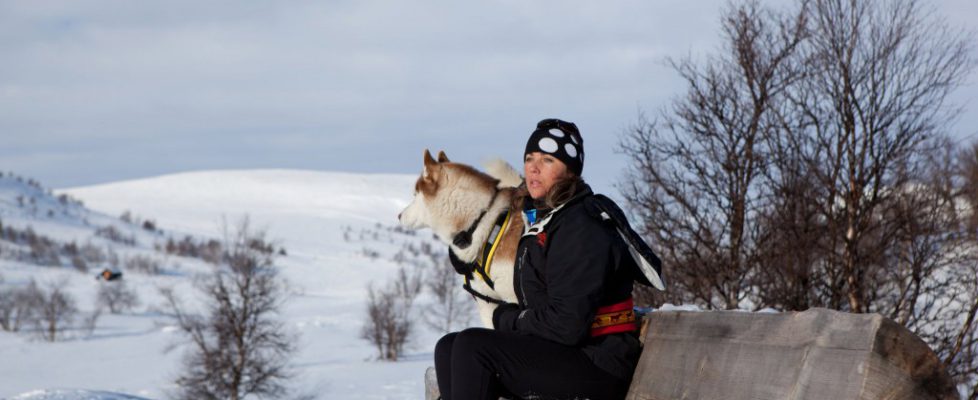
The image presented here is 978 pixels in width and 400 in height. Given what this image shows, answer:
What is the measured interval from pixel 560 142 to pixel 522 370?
107 cm

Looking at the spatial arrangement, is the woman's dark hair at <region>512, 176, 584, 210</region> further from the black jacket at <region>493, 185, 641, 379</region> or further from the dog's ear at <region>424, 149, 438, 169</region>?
the dog's ear at <region>424, 149, 438, 169</region>

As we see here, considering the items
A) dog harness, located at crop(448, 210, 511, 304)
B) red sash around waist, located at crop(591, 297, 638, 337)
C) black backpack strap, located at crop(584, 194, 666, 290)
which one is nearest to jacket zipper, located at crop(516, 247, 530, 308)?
red sash around waist, located at crop(591, 297, 638, 337)

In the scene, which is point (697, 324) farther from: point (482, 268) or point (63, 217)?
point (63, 217)

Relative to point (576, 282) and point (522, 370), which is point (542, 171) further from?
point (522, 370)

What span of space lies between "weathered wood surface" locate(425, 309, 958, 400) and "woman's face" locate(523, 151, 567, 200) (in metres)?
0.78

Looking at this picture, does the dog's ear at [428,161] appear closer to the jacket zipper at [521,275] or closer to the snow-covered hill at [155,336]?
the jacket zipper at [521,275]

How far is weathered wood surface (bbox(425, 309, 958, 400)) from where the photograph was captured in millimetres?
2467

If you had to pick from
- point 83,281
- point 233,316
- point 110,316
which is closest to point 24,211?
point 83,281

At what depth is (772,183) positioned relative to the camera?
50.2 ft

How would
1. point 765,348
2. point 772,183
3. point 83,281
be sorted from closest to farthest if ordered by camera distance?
point 765,348 → point 772,183 → point 83,281

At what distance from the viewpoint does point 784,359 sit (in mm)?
2869

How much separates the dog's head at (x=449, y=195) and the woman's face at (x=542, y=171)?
4.31ft

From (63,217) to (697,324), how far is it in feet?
572

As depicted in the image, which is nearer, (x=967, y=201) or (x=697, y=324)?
(x=697, y=324)
